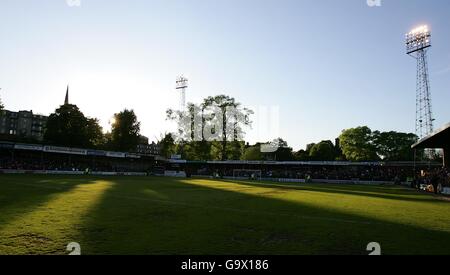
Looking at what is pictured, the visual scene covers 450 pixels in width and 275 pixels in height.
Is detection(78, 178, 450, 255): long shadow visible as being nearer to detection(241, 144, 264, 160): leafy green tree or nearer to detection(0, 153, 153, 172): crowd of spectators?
detection(0, 153, 153, 172): crowd of spectators

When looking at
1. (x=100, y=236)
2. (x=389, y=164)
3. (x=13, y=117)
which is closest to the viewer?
(x=100, y=236)

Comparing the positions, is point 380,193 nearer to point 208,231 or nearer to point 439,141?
point 439,141

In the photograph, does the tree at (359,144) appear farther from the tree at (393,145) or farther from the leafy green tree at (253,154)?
the leafy green tree at (253,154)

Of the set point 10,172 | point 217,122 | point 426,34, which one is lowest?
point 10,172

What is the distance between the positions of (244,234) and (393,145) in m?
112

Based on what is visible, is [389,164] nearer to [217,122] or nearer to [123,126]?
[217,122]

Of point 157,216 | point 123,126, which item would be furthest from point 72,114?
point 157,216

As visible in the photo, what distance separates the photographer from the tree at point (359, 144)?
10519 centimetres

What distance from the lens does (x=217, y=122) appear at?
81000mm

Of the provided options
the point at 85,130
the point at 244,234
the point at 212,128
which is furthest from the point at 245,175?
the point at 244,234

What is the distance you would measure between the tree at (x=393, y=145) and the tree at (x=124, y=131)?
73.7m

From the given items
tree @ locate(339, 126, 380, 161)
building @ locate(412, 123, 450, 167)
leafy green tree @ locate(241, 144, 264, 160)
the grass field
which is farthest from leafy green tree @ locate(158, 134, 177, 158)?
the grass field

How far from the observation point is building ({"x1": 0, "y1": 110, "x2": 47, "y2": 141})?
15562 centimetres
